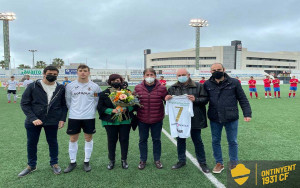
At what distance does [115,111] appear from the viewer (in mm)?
3432

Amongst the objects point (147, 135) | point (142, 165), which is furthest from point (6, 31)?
point (142, 165)

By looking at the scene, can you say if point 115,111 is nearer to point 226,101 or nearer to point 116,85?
point 116,85

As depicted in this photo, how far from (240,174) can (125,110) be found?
203 centimetres

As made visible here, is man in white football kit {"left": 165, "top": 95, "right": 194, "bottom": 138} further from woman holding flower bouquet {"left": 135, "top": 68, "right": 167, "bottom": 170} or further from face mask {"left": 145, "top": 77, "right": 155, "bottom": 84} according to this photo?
face mask {"left": 145, "top": 77, "right": 155, "bottom": 84}

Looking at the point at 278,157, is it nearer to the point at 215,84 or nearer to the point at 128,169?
the point at 215,84

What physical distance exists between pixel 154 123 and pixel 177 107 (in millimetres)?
510

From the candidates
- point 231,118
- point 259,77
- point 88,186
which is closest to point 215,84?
point 231,118

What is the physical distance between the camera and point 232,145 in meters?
3.36

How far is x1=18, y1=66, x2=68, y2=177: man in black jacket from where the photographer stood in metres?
3.36

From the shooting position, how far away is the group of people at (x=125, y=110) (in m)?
3.34

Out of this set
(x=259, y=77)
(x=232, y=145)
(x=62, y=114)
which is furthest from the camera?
(x=259, y=77)

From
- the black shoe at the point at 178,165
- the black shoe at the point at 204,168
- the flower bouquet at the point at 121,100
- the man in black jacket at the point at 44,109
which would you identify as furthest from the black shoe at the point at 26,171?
the black shoe at the point at 204,168

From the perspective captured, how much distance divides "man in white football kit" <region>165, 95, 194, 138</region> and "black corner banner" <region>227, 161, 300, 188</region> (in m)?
1.35

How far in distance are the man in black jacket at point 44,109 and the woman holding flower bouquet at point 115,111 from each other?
706mm
